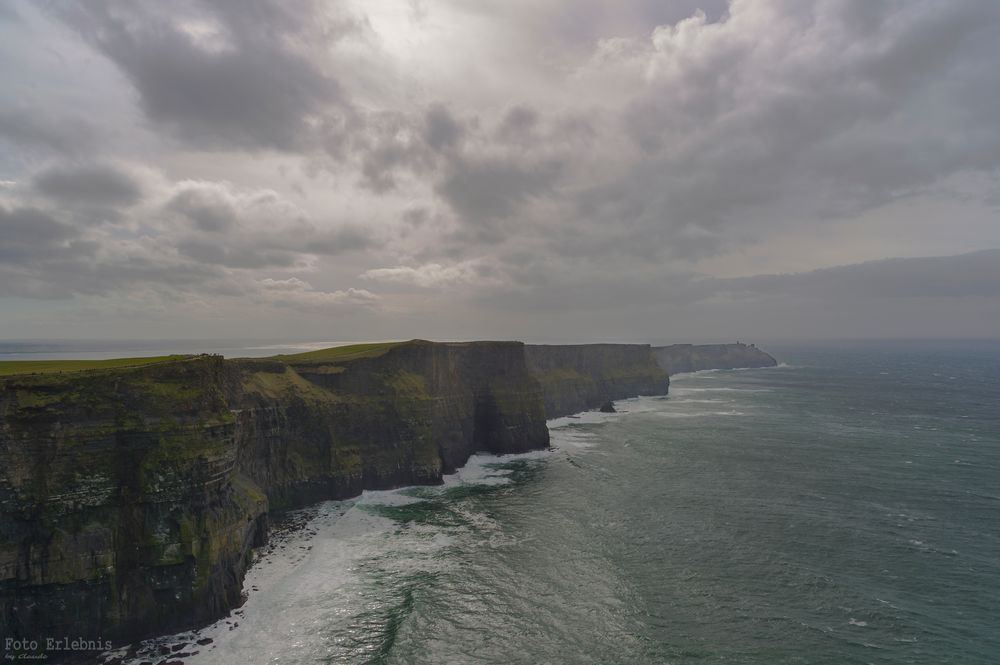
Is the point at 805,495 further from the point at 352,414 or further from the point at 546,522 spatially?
the point at 352,414

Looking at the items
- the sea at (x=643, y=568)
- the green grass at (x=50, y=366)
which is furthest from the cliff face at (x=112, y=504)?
the green grass at (x=50, y=366)

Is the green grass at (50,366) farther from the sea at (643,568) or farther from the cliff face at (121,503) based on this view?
the sea at (643,568)

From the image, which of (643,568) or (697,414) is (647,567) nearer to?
(643,568)

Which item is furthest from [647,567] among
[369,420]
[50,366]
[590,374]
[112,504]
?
[590,374]

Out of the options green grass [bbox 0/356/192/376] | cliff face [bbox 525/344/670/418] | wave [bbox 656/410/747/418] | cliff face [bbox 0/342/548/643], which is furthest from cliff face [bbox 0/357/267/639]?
wave [bbox 656/410/747/418]

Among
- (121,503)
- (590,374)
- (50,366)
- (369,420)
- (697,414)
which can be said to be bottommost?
(697,414)
